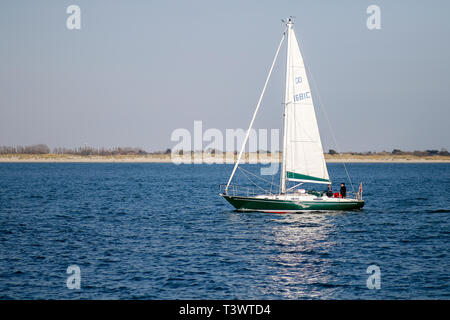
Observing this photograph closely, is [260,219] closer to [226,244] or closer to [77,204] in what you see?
[226,244]

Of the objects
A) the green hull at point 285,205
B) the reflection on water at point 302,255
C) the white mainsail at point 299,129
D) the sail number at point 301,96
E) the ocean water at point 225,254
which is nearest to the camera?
the ocean water at point 225,254

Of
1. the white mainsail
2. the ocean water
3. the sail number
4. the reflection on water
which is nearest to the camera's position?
the ocean water

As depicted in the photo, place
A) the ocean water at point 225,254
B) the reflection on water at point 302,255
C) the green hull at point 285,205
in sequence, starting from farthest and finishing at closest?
the green hull at point 285,205, the reflection on water at point 302,255, the ocean water at point 225,254

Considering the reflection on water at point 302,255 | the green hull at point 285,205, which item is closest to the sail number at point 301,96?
the green hull at point 285,205

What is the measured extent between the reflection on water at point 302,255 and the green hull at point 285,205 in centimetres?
79

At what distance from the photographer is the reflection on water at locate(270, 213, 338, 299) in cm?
2272

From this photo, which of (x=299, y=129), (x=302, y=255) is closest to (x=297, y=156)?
(x=299, y=129)

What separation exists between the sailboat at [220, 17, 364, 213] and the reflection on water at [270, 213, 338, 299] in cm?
144

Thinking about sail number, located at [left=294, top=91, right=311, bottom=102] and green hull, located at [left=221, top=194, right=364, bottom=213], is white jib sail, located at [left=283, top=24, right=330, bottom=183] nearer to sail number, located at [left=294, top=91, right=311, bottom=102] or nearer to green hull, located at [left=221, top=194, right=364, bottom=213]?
sail number, located at [left=294, top=91, right=311, bottom=102]

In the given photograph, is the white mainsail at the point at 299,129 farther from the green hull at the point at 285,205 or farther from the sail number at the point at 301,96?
the green hull at the point at 285,205

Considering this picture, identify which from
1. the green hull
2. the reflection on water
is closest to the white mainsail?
the green hull

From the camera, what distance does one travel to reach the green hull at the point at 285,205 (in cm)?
4225

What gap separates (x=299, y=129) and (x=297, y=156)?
236 centimetres

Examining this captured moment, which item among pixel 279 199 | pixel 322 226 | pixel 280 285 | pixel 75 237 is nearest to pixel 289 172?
pixel 279 199
